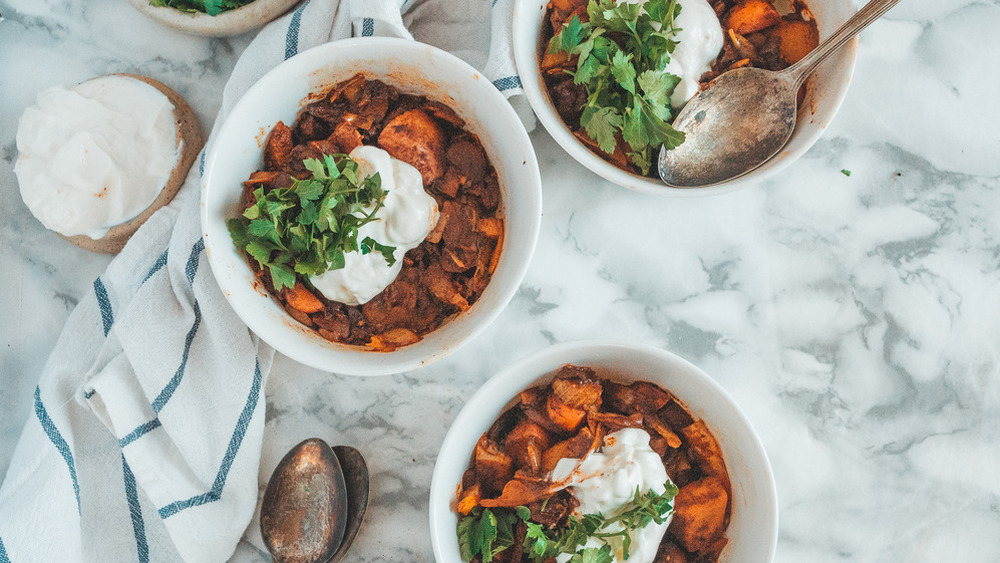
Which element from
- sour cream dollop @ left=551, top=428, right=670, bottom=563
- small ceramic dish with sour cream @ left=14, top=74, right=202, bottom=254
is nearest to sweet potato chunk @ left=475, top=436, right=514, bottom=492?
sour cream dollop @ left=551, top=428, right=670, bottom=563

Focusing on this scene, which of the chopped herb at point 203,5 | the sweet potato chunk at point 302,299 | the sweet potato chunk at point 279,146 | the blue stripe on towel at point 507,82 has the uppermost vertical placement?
the chopped herb at point 203,5

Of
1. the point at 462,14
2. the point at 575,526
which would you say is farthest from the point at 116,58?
the point at 575,526

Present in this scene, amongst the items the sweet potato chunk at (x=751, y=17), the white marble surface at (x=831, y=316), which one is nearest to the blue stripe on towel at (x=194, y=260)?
the white marble surface at (x=831, y=316)

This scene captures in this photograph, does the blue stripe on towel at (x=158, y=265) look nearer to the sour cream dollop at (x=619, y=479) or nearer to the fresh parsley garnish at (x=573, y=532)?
the fresh parsley garnish at (x=573, y=532)

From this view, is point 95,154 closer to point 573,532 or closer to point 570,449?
point 570,449

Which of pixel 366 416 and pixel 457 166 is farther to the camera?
pixel 366 416

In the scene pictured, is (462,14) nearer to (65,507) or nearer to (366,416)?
(366,416)
